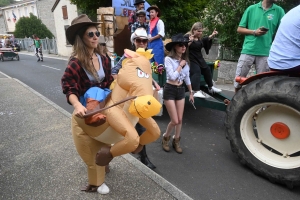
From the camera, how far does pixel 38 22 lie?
35688 millimetres

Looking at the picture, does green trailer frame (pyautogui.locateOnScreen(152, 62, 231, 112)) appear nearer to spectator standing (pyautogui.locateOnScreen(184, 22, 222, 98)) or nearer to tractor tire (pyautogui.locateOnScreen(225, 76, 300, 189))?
spectator standing (pyautogui.locateOnScreen(184, 22, 222, 98))

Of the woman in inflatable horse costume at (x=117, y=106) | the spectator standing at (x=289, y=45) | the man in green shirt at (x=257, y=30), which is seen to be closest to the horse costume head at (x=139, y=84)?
the woman in inflatable horse costume at (x=117, y=106)

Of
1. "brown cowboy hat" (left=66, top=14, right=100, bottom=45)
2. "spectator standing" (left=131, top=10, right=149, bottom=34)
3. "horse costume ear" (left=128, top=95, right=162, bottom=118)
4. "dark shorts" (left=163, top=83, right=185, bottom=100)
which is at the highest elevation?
"spectator standing" (left=131, top=10, right=149, bottom=34)

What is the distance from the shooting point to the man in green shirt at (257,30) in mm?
3557

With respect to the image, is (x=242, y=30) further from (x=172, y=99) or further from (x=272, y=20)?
(x=172, y=99)

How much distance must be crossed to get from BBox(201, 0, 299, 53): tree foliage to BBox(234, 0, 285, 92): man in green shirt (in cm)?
351

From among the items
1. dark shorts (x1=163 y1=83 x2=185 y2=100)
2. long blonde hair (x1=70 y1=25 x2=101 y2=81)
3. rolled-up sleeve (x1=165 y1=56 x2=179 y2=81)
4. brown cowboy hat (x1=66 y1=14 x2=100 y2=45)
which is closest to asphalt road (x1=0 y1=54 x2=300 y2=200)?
dark shorts (x1=163 y1=83 x2=185 y2=100)

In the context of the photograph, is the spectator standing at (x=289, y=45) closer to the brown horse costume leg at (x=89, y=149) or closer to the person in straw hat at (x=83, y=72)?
the person in straw hat at (x=83, y=72)

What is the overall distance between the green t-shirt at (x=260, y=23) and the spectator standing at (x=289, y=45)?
99cm

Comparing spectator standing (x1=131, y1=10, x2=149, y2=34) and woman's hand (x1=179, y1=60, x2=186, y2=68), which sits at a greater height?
spectator standing (x1=131, y1=10, x2=149, y2=34)

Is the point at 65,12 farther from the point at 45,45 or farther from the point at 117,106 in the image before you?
the point at 117,106

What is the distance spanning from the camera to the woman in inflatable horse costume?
→ 1.95m

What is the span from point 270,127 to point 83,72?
2.23 metres

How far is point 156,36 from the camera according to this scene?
470 cm
